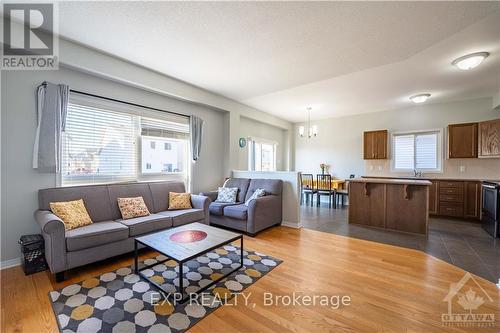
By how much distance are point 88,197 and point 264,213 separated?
265 cm

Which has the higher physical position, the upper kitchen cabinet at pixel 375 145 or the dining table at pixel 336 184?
the upper kitchen cabinet at pixel 375 145

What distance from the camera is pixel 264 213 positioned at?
12.5 feet

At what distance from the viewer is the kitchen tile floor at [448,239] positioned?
2629 millimetres

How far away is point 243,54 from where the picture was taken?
116 inches

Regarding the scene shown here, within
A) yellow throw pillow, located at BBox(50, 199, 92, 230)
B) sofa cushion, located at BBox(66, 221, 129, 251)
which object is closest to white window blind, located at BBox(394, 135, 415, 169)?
sofa cushion, located at BBox(66, 221, 129, 251)

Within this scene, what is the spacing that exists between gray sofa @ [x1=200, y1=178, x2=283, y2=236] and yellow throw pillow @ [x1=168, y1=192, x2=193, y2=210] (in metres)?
0.46

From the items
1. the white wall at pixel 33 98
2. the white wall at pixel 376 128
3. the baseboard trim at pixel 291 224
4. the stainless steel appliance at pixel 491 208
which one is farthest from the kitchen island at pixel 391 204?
the white wall at pixel 33 98

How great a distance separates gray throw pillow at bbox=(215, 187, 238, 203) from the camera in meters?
4.20

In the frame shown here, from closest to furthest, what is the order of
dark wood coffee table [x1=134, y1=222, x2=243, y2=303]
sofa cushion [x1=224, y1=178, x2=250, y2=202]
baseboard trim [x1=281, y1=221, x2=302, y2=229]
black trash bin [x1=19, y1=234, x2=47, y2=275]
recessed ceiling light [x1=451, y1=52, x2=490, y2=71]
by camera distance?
1. dark wood coffee table [x1=134, y1=222, x2=243, y2=303]
2. black trash bin [x1=19, y1=234, x2=47, y2=275]
3. recessed ceiling light [x1=451, y1=52, x2=490, y2=71]
4. baseboard trim [x1=281, y1=221, x2=302, y2=229]
5. sofa cushion [x1=224, y1=178, x2=250, y2=202]

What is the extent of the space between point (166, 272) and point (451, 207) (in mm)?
5991

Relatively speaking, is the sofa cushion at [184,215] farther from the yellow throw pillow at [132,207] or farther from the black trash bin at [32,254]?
the black trash bin at [32,254]

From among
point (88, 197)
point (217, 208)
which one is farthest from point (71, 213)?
point (217, 208)

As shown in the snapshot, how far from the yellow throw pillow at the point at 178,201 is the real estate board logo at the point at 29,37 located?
2358mm

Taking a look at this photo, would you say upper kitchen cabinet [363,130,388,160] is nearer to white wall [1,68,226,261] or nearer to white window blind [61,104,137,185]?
white window blind [61,104,137,185]
